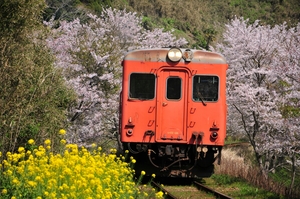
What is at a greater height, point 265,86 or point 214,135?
point 265,86

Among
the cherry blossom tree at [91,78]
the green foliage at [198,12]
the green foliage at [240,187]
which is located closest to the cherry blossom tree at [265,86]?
the green foliage at [240,187]

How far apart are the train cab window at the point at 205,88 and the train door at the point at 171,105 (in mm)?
216

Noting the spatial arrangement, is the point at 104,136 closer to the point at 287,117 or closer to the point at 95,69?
the point at 95,69

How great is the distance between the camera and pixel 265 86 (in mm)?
18250

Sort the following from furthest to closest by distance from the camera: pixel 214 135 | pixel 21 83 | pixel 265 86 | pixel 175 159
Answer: pixel 265 86, pixel 175 159, pixel 214 135, pixel 21 83

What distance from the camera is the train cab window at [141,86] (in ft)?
39.7

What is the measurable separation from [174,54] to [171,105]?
1061 millimetres

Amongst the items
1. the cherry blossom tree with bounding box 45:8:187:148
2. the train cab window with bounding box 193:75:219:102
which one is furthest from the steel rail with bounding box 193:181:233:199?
the cherry blossom tree with bounding box 45:8:187:148

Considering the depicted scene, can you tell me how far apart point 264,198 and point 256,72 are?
7.34 meters

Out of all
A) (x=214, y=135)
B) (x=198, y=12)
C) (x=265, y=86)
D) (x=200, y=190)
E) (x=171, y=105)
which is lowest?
(x=200, y=190)

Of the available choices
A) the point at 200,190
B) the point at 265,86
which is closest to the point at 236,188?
the point at 200,190

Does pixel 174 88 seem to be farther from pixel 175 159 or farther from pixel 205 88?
pixel 175 159

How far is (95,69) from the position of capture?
809 inches

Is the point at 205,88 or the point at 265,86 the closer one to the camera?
the point at 205,88
